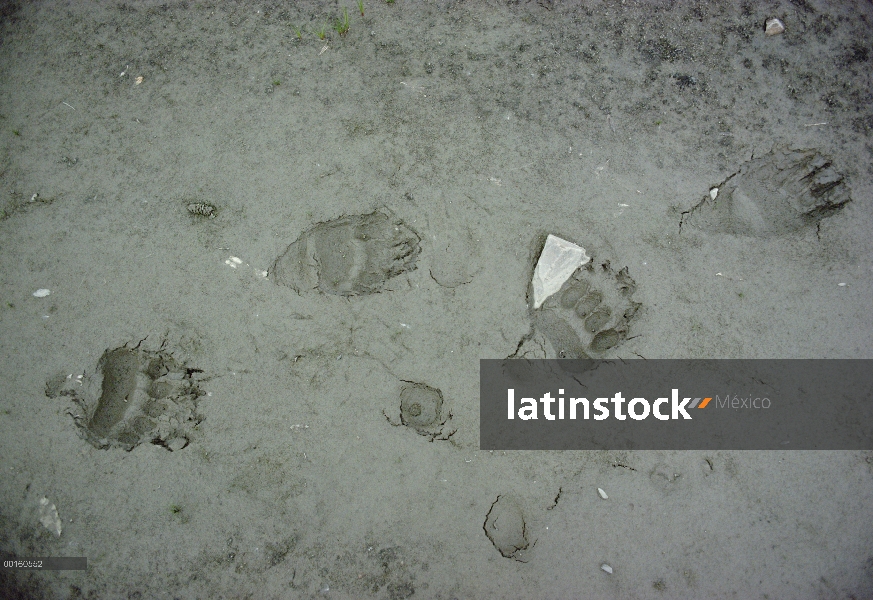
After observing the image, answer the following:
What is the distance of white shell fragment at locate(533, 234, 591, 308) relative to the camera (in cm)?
215

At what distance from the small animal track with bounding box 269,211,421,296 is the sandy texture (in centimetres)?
1

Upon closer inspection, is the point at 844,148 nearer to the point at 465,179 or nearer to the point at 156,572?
the point at 465,179

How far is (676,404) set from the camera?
217 centimetres

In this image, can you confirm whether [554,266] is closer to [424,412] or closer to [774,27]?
[424,412]

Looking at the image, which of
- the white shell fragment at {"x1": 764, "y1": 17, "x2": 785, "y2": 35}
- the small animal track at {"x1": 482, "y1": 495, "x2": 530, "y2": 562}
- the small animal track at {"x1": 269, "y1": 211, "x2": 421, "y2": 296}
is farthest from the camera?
the white shell fragment at {"x1": 764, "y1": 17, "x2": 785, "y2": 35}

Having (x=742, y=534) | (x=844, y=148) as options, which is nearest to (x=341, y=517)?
(x=742, y=534)

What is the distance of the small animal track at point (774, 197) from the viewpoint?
2244 mm

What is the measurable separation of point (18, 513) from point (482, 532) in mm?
1944

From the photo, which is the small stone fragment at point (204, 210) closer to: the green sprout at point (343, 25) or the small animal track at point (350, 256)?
the small animal track at point (350, 256)

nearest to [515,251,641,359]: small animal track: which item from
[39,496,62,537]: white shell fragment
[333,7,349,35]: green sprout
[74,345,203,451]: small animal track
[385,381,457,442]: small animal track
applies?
[385,381,457,442]: small animal track

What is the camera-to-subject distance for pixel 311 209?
2.24 meters

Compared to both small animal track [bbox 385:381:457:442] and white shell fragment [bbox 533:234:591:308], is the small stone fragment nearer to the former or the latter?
small animal track [bbox 385:381:457:442]

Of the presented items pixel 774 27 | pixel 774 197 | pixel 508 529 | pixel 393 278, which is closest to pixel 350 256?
pixel 393 278

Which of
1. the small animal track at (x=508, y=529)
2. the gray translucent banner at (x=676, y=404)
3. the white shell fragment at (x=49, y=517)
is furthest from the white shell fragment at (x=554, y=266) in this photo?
the white shell fragment at (x=49, y=517)
